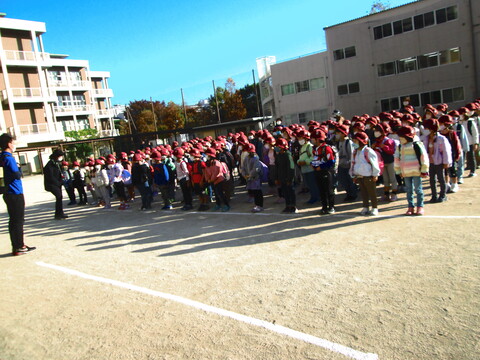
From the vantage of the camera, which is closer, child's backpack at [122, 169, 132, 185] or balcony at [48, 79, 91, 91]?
child's backpack at [122, 169, 132, 185]

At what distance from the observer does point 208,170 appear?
1014 cm

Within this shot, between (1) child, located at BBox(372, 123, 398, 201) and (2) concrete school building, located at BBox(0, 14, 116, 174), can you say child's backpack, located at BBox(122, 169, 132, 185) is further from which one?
(2) concrete school building, located at BBox(0, 14, 116, 174)

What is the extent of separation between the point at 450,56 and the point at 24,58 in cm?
4517

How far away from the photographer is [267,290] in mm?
4492

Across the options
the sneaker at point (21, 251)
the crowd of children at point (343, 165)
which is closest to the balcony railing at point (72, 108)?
the crowd of children at point (343, 165)

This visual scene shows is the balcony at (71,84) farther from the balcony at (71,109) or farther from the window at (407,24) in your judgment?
the window at (407,24)

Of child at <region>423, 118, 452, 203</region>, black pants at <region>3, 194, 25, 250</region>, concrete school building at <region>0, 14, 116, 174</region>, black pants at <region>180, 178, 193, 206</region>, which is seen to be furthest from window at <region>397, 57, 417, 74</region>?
concrete school building at <region>0, 14, 116, 174</region>

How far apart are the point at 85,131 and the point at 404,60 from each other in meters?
42.4

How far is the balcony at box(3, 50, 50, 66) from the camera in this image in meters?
41.8

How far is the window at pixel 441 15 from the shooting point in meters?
26.7

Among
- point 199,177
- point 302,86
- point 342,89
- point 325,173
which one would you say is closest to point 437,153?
point 325,173

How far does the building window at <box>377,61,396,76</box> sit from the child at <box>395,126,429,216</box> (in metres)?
26.1

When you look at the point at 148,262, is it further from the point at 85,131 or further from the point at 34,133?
the point at 85,131

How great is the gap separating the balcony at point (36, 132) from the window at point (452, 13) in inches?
1712
